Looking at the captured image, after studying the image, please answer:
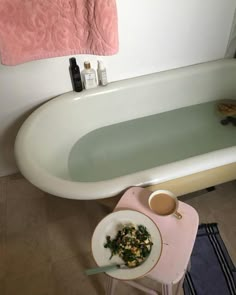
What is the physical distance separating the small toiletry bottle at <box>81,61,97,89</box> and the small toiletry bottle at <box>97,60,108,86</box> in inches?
1.3

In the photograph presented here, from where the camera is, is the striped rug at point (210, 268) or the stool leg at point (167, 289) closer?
the stool leg at point (167, 289)

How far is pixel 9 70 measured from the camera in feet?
4.50

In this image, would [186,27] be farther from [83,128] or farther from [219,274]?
[219,274]

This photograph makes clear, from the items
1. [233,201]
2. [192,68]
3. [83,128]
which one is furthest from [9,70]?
[233,201]

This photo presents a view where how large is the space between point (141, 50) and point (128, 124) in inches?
17.9

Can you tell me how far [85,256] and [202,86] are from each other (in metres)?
1.24

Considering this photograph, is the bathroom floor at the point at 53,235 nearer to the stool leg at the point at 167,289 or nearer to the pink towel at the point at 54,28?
the stool leg at the point at 167,289

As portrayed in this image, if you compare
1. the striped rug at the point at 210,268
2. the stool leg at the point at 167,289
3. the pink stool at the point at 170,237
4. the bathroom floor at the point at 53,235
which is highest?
the pink stool at the point at 170,237

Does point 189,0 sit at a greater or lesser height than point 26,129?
greater

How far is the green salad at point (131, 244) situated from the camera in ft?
2.75

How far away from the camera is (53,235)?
4.81ft

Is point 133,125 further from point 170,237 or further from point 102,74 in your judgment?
point 170,237

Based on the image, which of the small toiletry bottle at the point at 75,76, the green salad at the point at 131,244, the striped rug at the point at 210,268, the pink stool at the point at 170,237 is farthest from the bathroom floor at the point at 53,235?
the small toiletry bottle at the point at 75,76

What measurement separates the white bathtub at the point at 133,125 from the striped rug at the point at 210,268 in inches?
17.1
